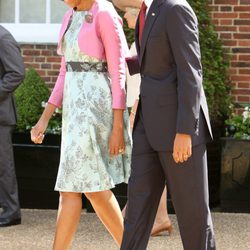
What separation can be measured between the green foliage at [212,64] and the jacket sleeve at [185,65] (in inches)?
164

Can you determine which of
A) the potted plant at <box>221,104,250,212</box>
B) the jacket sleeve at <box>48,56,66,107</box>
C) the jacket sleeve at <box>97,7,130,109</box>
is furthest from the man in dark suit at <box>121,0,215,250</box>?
the potted plant at <box>221,104,250,212</box>

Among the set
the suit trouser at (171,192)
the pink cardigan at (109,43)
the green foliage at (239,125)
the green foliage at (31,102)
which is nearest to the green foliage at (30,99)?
the green foliage at (31,102)

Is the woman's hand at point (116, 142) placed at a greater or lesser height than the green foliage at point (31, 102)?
greater

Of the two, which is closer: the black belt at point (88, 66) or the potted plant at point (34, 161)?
the black belt at point (88, 66)

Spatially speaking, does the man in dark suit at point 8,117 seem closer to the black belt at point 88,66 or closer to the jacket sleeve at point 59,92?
the jacket sleeve at point 59,92

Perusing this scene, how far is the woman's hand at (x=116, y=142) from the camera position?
5878 millimetres

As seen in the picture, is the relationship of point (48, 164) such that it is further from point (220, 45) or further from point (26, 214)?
point (220, 45)

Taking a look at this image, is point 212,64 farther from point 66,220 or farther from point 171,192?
point 171,192

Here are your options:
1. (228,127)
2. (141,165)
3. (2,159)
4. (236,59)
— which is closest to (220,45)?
(236,59)

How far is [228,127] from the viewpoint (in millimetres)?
9180

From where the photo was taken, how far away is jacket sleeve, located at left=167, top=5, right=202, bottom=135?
495cm

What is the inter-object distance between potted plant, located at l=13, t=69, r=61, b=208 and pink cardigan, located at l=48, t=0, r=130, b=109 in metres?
3.41

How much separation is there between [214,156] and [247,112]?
51 cm

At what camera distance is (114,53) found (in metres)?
5.86
